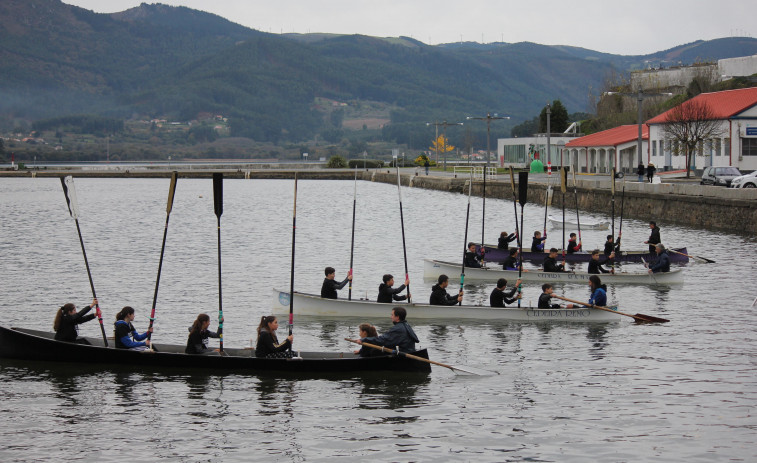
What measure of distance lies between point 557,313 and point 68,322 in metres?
14.1

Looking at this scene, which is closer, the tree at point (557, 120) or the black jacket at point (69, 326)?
the black jacket at point (69, 326)

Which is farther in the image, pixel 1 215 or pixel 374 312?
pixel 1 215

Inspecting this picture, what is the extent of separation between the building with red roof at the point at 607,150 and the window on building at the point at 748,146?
513 inches

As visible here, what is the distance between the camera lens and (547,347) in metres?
24.8

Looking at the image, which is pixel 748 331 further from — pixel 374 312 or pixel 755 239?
pixel 755 239

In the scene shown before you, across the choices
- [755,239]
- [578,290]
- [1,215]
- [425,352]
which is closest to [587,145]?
[755,239]

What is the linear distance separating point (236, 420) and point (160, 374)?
13.7 ft

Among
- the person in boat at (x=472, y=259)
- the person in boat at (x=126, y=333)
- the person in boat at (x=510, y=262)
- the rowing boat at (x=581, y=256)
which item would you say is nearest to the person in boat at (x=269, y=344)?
the person in boat at (x=126, y=333)

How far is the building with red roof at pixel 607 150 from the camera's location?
9025 centimetres

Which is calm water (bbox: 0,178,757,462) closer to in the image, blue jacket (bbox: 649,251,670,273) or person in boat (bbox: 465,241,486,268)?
blue jacket (bbox: 649,251,670,273)

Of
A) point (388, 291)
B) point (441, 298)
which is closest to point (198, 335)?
point (388, 291)

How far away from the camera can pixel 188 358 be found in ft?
69.9

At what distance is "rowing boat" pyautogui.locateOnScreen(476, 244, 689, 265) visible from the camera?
128 feet

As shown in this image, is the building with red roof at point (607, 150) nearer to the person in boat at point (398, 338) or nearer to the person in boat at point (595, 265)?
the person in boat at point (595, 265)
